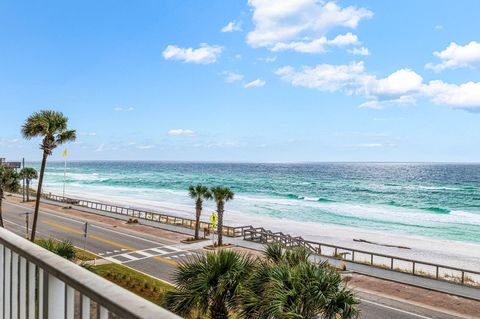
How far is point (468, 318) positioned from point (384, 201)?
2919 inches

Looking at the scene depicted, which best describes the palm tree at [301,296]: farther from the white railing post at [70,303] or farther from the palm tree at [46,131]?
the palm tree at [46,131]

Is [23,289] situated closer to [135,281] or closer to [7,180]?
[135,281]

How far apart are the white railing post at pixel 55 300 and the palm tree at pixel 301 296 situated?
8.57 metres

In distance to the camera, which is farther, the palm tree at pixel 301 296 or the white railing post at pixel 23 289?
the palm tree at pixel 301 296

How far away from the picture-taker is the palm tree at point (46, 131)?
1070 inches

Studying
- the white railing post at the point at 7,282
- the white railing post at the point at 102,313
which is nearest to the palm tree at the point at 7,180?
the white railing post at the point at 7,282

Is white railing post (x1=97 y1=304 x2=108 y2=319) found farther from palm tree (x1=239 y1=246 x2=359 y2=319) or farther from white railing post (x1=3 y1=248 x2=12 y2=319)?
palm tree (x1=239 y1=246 x2=359 y2=319)

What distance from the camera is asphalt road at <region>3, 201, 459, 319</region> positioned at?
1835 centimetres

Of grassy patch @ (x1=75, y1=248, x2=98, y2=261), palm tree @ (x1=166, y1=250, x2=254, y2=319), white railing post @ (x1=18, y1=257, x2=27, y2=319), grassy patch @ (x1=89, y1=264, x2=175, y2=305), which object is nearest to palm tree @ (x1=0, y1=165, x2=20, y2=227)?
grassy patch @ (x1=75, y1=248, x2=98, y2=261)

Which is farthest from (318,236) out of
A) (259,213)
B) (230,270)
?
(230,270)

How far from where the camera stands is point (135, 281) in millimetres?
21234

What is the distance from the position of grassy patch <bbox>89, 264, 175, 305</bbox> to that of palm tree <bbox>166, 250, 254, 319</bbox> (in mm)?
5554

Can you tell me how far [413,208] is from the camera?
77375 mm

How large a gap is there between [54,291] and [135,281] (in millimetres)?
20309
